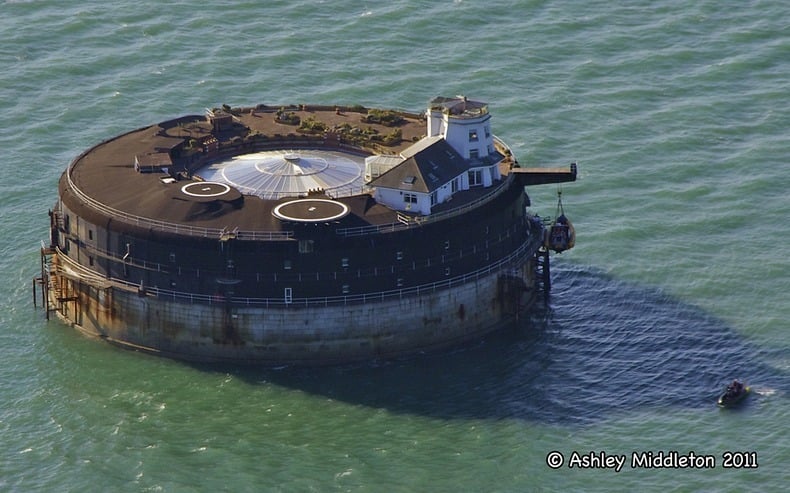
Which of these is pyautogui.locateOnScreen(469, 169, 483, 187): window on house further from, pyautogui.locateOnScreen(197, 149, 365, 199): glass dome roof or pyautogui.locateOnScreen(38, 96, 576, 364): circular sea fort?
pyautogui.locateOnScreen(197, 149, 365, 199): glass dome roof

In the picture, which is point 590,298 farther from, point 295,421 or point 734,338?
point 295,421

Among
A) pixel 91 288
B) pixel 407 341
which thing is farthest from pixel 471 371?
pixel 91 288

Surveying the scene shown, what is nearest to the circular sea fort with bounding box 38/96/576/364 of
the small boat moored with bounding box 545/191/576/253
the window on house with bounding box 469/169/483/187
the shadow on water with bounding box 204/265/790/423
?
the window on house with bounding box 469/169/483/187

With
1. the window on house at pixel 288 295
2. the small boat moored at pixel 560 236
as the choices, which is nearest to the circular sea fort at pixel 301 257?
the window on house at pixel 288 295

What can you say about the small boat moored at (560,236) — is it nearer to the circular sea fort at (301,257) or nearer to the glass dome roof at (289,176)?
the circular sea fort at (301,257)

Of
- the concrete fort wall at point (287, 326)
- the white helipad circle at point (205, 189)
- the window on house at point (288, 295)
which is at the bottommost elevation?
the concrete fort wall at point (287, 326)

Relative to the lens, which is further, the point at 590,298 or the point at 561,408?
the point at 590,298

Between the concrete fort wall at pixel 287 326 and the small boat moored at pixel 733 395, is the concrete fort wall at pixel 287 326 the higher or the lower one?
the higher one
